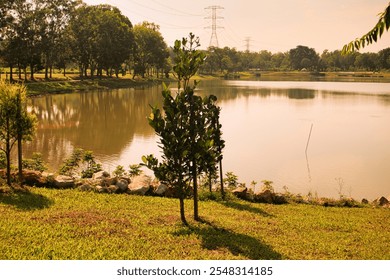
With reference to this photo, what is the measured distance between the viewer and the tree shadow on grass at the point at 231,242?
10.4 m

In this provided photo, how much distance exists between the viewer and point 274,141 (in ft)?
109

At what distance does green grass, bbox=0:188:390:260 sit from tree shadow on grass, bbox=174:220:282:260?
0.03 meters

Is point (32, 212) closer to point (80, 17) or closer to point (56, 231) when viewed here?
point (56, 231)

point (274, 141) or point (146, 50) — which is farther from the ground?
point (146, 50)

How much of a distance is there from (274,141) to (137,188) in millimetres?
18952

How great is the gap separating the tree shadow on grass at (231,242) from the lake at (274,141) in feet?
29.7

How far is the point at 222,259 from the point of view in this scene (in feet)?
32.3

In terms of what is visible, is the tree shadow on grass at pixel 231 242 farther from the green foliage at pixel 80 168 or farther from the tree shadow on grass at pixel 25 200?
the green foliage at pixel 80 168

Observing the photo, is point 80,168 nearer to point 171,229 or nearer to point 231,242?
point 171,229

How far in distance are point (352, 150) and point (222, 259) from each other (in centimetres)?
2323

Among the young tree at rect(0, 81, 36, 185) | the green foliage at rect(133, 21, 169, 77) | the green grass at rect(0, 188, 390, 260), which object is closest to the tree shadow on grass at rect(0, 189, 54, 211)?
the green grass at rect(0, 188, 390, 260)

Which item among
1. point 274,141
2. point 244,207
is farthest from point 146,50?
point 244,207

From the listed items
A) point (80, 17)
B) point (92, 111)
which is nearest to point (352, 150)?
point (92, 111)

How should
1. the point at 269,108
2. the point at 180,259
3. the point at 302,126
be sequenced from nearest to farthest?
the point at 180,259 → the point at 302,126 → the point at 269,108
